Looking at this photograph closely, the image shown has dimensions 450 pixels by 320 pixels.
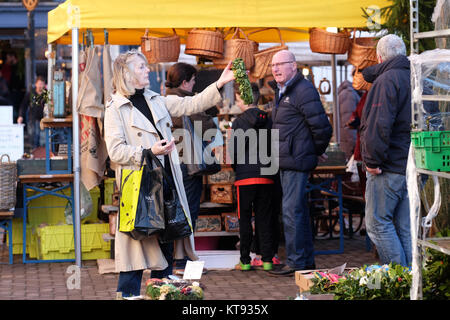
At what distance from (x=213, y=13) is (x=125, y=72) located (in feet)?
7.93

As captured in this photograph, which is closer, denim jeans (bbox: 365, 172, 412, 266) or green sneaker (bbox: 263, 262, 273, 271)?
denim jeans (bbox: 365, 172, 412, 266)

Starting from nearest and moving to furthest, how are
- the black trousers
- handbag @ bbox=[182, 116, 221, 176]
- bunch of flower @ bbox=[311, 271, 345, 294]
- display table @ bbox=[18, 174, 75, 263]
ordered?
bunch of flower @ bbox=[311, 271, 345, 294], handbag @ bbox=[182, 116, 221, 176], the black trousers, display table @ bbox=[18, 174, 75, 263]

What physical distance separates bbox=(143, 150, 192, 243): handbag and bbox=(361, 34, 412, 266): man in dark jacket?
1733 mm

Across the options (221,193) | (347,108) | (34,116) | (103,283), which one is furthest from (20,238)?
(34,116)

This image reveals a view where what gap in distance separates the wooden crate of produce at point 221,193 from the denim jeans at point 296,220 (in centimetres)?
110

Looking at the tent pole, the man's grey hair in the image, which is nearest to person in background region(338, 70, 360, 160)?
the tent pole

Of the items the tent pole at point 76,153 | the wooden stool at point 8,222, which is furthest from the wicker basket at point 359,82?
the wooden stool at point 8,222

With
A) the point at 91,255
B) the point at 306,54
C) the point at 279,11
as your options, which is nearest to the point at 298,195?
the point at 279,11

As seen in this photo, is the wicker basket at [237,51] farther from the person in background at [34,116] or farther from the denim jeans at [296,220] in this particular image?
the person in background at [34,116]

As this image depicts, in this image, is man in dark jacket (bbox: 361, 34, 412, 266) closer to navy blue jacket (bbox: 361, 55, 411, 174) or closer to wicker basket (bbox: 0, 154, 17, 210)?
navy blue jacket (bbox: 361, 55, 411, 174)

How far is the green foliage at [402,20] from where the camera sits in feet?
23.5

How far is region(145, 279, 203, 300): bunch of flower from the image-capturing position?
4082 millimetres
